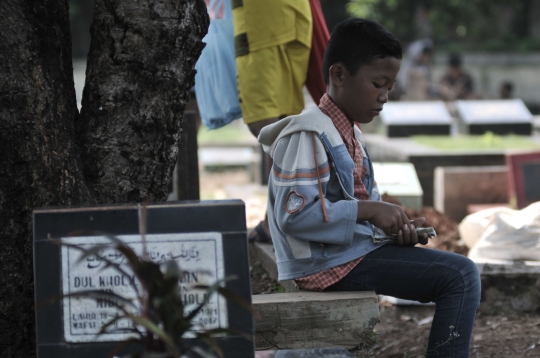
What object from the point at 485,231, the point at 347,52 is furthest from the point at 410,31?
the point at 347,52

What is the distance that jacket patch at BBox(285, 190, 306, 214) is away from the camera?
8.24 ft

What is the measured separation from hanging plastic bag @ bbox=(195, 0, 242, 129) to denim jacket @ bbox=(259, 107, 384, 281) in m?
1.40

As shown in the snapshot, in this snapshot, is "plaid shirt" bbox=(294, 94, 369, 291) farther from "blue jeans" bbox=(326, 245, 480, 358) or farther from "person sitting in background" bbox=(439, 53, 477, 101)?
"person sitting in background" bbox=(439, 53, 477, 101)

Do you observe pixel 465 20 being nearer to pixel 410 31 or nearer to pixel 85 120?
pixel 410 31

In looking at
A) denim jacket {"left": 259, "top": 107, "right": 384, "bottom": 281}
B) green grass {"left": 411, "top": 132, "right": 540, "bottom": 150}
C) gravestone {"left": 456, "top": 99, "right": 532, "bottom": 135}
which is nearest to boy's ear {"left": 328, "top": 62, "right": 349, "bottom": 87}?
denim jacket {"left": 259, "top": 107, "right": 384, "bottom": 281}

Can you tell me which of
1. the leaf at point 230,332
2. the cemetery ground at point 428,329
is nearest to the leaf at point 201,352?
the leaf at point 230,332

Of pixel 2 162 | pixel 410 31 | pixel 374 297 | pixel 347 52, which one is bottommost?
pixel 374 297

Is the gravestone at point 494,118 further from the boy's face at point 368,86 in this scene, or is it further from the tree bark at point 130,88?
the tree bark at point 130,88

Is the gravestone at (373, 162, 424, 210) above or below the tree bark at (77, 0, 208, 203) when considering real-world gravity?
below

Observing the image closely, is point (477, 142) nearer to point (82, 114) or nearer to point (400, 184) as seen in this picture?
point (400, 184)

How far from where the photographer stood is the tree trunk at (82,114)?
232 cm

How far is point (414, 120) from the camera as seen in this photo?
28.2ft

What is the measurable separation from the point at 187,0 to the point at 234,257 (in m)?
0.99

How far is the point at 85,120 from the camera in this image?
2.54 meters
